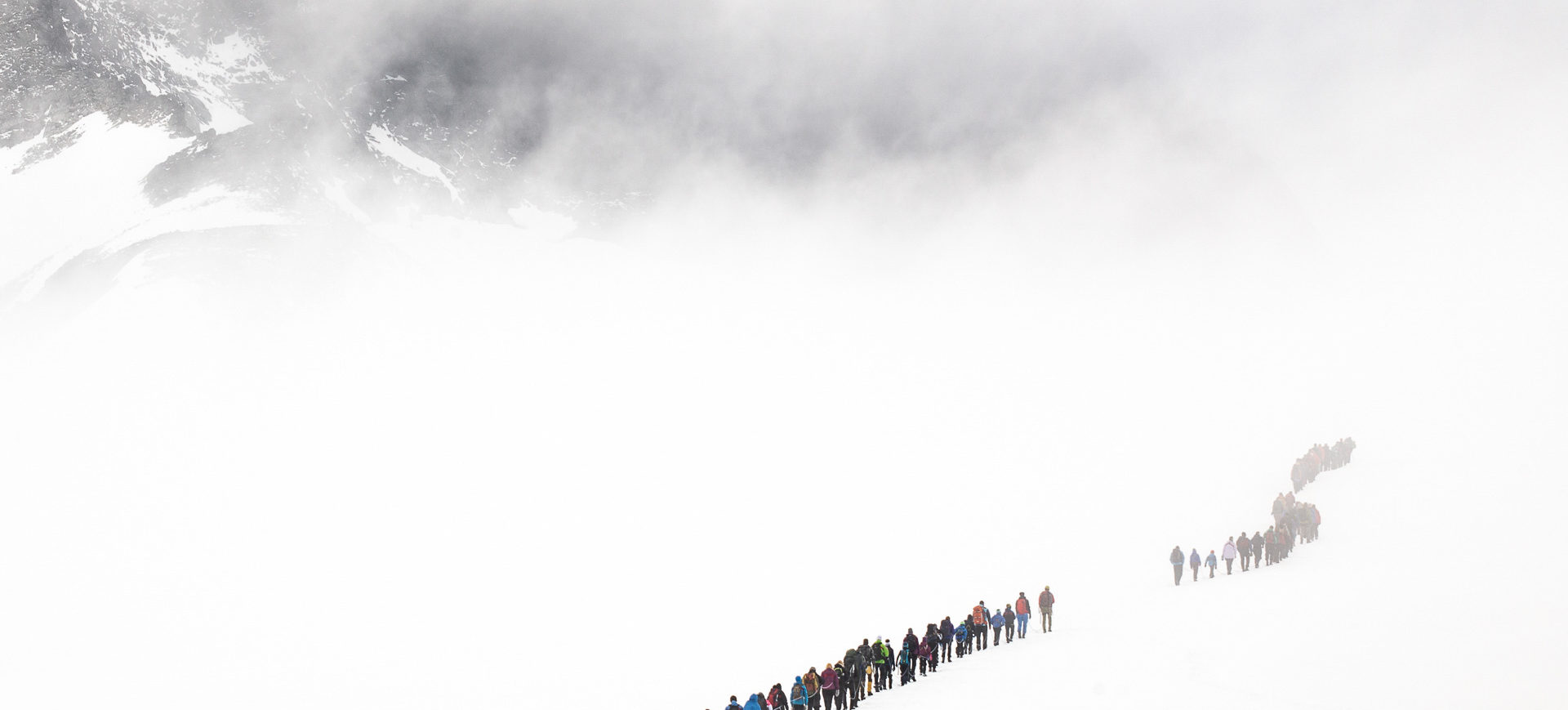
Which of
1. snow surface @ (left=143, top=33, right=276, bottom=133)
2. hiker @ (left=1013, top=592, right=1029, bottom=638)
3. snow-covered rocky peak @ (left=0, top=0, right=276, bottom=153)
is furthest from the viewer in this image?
snow surface @ (left=143, top=33, right=276, bottom=133)

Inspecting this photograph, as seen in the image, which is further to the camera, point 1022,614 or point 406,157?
point 406,157

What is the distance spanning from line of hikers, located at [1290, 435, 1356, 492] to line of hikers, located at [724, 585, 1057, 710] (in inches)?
760

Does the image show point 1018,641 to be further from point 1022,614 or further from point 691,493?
point 691,493

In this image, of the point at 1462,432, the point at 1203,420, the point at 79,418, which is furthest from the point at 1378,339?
the point at 79,418

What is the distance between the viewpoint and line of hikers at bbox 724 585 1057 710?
16.3 m

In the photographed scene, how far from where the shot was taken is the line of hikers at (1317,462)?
35706 millimetres

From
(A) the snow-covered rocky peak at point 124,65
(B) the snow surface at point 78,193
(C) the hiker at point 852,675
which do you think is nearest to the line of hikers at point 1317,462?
(C) the hiker at point 852,675

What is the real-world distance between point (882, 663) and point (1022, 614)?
4.81 m

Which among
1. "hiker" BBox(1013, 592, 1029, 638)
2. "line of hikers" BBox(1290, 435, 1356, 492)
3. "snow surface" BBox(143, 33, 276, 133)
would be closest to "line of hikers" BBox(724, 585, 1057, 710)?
"hiker" BBox(1013, 592, 1029, 638)

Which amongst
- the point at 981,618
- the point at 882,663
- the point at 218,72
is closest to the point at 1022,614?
the point at 981,618

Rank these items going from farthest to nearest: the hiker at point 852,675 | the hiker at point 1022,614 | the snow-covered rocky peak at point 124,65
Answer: the snow-covered rocky peak at point 124,65
the hiker at point 1022,614
the hiker at point 852,675

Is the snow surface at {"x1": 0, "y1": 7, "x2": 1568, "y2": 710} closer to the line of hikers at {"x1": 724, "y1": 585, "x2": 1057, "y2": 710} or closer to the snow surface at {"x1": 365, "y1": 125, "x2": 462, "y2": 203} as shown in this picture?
the line of hikers at {"x1": 724, "y1": 585, "x2": 1057, "y2": 710}

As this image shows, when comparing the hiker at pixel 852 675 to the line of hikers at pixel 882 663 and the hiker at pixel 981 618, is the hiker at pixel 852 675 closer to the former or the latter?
the line of hikers at pixel 882 663

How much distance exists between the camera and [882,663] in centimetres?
1803
